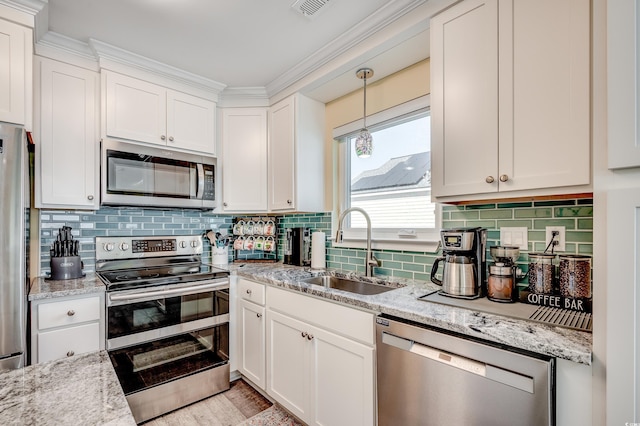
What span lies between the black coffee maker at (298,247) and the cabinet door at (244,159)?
1.16ft

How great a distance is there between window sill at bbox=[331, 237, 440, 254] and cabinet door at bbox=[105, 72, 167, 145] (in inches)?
63.8

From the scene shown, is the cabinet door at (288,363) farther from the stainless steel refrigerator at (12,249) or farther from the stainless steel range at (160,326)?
the stainless steel refrigerator at (12,249)

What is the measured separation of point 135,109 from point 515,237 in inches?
100

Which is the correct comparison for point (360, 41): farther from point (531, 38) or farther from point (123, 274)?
point (123, 274)

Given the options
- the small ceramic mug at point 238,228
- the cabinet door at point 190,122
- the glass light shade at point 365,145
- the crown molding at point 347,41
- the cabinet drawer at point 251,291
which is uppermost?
the crown molding at point 347,41

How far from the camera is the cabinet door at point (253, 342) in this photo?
2186 millimetres

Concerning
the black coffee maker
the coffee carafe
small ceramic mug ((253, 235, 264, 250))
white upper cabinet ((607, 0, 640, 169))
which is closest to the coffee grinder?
the coffee carafe

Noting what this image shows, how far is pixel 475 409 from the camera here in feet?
3.59

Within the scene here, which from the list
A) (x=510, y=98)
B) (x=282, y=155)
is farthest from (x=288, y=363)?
(x=510, y=98)

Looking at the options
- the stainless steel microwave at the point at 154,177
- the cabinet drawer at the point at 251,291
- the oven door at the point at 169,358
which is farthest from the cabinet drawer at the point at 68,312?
the cabinet drawer at the point at 251,291

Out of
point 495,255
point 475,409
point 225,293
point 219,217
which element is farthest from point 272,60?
point 475,409

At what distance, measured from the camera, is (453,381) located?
45.3 inches

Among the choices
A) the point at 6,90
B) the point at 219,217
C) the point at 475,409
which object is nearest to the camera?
the point at 475,409

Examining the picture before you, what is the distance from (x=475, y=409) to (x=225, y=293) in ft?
5.92
